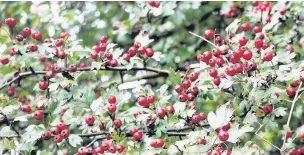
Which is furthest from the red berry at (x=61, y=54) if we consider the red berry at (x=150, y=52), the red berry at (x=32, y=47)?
the red berry at (x=150, y=52)

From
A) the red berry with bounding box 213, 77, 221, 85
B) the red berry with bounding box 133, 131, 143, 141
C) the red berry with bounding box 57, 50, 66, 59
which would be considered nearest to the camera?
the red berry with bounding box 133, 131, 143, 141

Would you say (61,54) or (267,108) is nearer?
(267,108)

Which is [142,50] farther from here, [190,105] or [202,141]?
[202,141]

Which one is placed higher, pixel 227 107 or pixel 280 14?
pixel 280 14

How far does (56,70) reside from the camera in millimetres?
2650

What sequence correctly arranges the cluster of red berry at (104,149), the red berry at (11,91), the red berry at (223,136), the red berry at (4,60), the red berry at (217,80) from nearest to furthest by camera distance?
the red berry at (223,136)
the cluster of red berry at (104,149)
the red berry at (217,80)
the red berry at (4,60)
the red berry at (11,91)

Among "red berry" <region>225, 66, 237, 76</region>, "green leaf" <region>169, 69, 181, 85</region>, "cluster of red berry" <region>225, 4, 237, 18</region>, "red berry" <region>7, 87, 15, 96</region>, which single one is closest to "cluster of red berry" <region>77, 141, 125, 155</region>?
"green leaf" <region>169, 69, 181, 85</region>

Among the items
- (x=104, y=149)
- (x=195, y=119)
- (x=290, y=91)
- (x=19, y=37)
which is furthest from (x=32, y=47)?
(x=290, y=91)

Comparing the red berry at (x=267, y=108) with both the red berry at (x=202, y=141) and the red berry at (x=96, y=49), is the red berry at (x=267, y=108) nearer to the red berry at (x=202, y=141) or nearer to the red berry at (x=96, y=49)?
the red berry at (x=202, y=141)

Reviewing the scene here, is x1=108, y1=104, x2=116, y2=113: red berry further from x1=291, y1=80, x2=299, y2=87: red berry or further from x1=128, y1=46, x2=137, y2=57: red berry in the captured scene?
x1=291, y1=80, x2=299, y2=87: red berry

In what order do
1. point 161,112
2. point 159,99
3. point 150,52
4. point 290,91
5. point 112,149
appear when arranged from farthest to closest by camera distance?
point 150,52, point 159,99, point 290,91, point 161,112, point 112,149

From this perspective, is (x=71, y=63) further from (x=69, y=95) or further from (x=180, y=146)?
(x=180, y=146)

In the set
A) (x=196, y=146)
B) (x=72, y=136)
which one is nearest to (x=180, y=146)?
(x=196, y=146)

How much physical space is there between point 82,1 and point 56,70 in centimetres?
205
